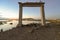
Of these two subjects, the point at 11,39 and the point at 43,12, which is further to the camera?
the point at 43,12

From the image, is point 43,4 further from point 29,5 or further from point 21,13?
→ point 21,13

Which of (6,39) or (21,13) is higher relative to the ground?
(21,13)

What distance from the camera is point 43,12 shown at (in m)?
10.9

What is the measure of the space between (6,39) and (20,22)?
599cm

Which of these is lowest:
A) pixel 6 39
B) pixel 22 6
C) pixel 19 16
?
pixel 6 39

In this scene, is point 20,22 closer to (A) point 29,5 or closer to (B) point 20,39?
(A) point 29,5

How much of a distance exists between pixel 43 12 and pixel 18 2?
2.08 meters

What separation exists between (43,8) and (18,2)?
6.52ft

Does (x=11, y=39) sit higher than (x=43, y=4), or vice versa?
(x=43, y=4)

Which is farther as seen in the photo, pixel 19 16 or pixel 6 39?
pixel 19 16

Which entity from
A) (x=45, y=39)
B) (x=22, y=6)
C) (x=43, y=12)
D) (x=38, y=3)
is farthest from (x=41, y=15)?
Answer: (x=45, y=39)

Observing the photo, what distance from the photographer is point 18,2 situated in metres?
10.8

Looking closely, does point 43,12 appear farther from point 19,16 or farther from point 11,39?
point 11,39

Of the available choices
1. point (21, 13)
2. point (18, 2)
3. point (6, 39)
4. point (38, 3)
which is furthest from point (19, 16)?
point (6, 39)
